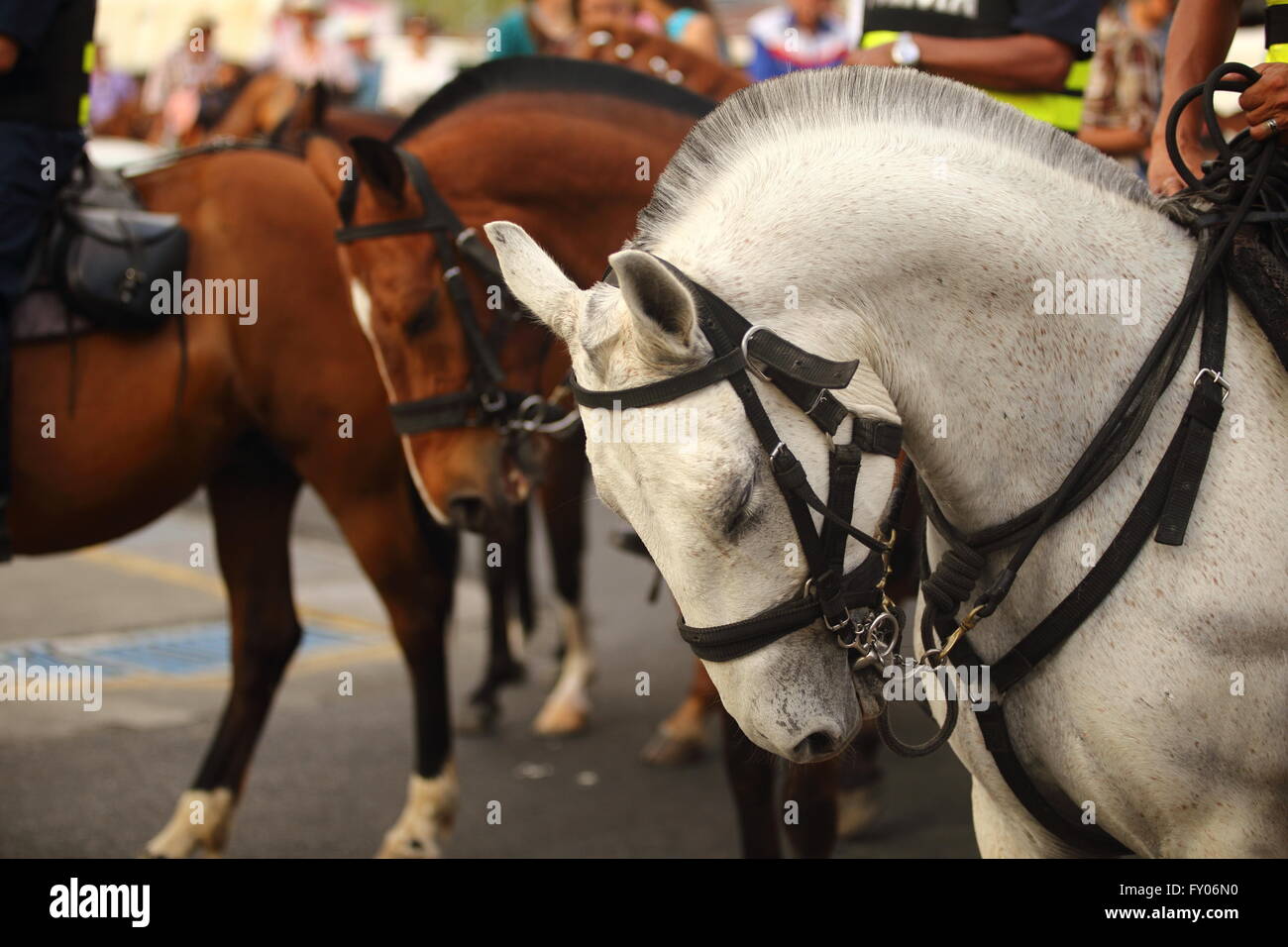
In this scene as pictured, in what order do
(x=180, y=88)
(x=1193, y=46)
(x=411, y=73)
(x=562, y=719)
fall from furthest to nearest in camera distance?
(x=411, y=73) → (x=180, y=88) → (x=562, y=719) → (x=1193, y=46)

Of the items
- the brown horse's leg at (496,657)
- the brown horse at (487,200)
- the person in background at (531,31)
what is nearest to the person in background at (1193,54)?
the brown horse at (487,200)

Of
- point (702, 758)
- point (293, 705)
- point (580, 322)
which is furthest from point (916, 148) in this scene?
point (293, 705)

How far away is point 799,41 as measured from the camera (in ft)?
20.8

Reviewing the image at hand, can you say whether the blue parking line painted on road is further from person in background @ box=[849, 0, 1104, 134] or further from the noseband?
the noseband

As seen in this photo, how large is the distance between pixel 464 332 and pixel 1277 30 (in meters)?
2.17

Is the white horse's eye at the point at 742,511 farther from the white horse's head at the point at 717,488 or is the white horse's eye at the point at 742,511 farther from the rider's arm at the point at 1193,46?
the rider's arm at the point at 1193,46

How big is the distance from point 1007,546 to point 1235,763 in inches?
18.8

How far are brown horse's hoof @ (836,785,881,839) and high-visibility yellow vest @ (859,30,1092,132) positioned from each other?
2.42m

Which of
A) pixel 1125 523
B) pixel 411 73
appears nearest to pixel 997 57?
pixel 1125 523

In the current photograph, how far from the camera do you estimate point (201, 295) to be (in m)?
4.02

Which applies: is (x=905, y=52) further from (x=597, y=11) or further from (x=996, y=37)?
(x=597, y=11)

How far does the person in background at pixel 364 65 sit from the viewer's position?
1192 centimetres

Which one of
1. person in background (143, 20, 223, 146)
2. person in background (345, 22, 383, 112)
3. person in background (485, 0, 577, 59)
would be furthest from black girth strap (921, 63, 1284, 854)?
person in background (345, 22, 383, 112)
